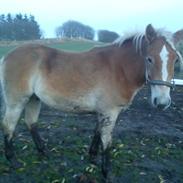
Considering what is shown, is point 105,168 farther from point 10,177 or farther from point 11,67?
point 11,67

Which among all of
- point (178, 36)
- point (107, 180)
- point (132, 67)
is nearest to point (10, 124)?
point (107, 180)

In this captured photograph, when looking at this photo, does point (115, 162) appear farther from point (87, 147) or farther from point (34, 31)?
point (34, 31)

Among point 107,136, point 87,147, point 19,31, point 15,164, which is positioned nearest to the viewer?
point 107,136

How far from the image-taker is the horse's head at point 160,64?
3.65 metres

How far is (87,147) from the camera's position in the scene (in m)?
5.18

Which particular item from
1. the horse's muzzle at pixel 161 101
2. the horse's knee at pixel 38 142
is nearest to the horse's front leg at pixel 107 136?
the horse's muzzle at pixel 161 101

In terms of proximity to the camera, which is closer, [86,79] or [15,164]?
[86,79]

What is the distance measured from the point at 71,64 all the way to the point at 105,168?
145 cm

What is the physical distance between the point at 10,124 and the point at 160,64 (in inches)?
88.9

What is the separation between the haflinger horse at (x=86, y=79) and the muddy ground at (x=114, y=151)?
26 cm

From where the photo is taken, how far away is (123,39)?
432 centimetres

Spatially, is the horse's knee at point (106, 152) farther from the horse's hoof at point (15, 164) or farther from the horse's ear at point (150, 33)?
the horse's ear at point (150, 33)

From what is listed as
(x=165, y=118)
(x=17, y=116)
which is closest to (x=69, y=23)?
(x=165, y=118)

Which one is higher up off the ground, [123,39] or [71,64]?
[123,39]
